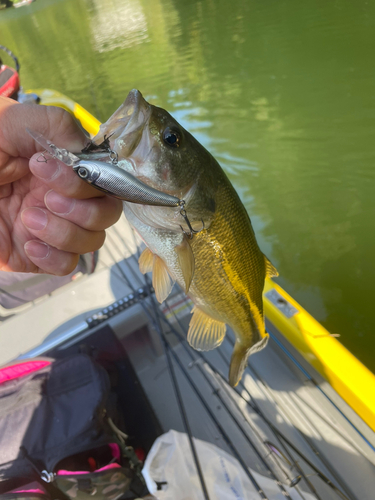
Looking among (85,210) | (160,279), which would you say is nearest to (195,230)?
(160,279)

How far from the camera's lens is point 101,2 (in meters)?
22.9

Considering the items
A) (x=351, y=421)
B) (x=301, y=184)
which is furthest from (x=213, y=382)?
(x=301, y=184)

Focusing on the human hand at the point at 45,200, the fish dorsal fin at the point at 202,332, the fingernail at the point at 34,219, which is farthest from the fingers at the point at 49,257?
the fish dorsal fin at the point at 202,332

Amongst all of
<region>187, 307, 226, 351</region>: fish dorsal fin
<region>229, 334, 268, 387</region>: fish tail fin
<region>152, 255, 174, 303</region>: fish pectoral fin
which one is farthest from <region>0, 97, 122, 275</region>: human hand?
<region>229, 334, 268, 387</region>: fish tail fin

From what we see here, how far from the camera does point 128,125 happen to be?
1011 mm

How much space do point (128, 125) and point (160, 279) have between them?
1.95 feet

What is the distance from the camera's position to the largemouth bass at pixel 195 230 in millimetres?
1034

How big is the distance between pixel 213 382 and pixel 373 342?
161 cm

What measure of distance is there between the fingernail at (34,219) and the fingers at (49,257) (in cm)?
12

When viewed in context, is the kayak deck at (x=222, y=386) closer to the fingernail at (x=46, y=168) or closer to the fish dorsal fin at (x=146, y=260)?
the fish dorsal fin at (x=146, y=260)

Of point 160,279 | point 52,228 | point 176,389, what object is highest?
point 52,228

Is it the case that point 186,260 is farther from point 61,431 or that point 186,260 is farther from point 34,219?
point 61,431

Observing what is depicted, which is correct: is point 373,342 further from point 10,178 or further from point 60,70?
point 60,70

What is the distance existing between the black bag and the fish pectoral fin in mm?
663
